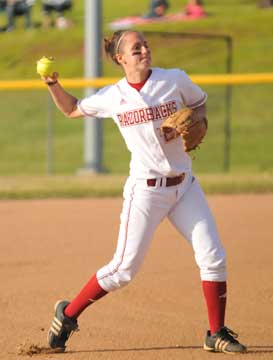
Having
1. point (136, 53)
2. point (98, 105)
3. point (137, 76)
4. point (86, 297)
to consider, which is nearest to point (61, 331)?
point (86, 297)

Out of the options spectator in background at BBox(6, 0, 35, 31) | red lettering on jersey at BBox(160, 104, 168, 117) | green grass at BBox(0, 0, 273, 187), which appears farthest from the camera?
spectator in background at BBox(6, 0, 35, 31)

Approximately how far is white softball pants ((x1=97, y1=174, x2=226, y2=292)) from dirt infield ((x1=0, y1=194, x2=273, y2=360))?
450 millimetres

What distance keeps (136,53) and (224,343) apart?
A: 1.55m

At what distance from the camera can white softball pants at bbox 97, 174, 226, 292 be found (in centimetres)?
530

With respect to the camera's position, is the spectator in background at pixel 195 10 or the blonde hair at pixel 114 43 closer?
the blonde hair at pixel 114 43

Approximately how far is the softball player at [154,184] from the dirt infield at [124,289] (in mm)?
387

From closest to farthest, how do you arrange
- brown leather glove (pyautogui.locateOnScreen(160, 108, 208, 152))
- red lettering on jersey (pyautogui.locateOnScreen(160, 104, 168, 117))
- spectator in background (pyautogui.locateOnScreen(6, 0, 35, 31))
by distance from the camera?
brown leather glove (pyautogui.locateOnScreen(160, 108, 208, 152)) → red lettering on jersey (pyautogui.locateOnScreen(160, 104, 168, 117)) → spectator in background (pyautogui.locateOnScreen(6, 0, 35, 31))

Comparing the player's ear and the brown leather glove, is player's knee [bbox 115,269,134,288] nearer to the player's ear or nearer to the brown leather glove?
the brown leather glove

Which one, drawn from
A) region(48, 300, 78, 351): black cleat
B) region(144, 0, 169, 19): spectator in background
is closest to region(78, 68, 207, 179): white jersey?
region(48, 300, 78, 351): black cleat

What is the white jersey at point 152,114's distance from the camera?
17.4ft

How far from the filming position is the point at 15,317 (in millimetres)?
6293

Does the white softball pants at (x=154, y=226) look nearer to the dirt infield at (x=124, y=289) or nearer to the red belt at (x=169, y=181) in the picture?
the red belt at (x=169, y=181)

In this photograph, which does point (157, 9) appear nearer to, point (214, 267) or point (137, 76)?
point (137, 76)

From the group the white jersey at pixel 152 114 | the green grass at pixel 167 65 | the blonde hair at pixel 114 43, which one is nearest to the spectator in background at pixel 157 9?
the green grass at pixel 167 65
